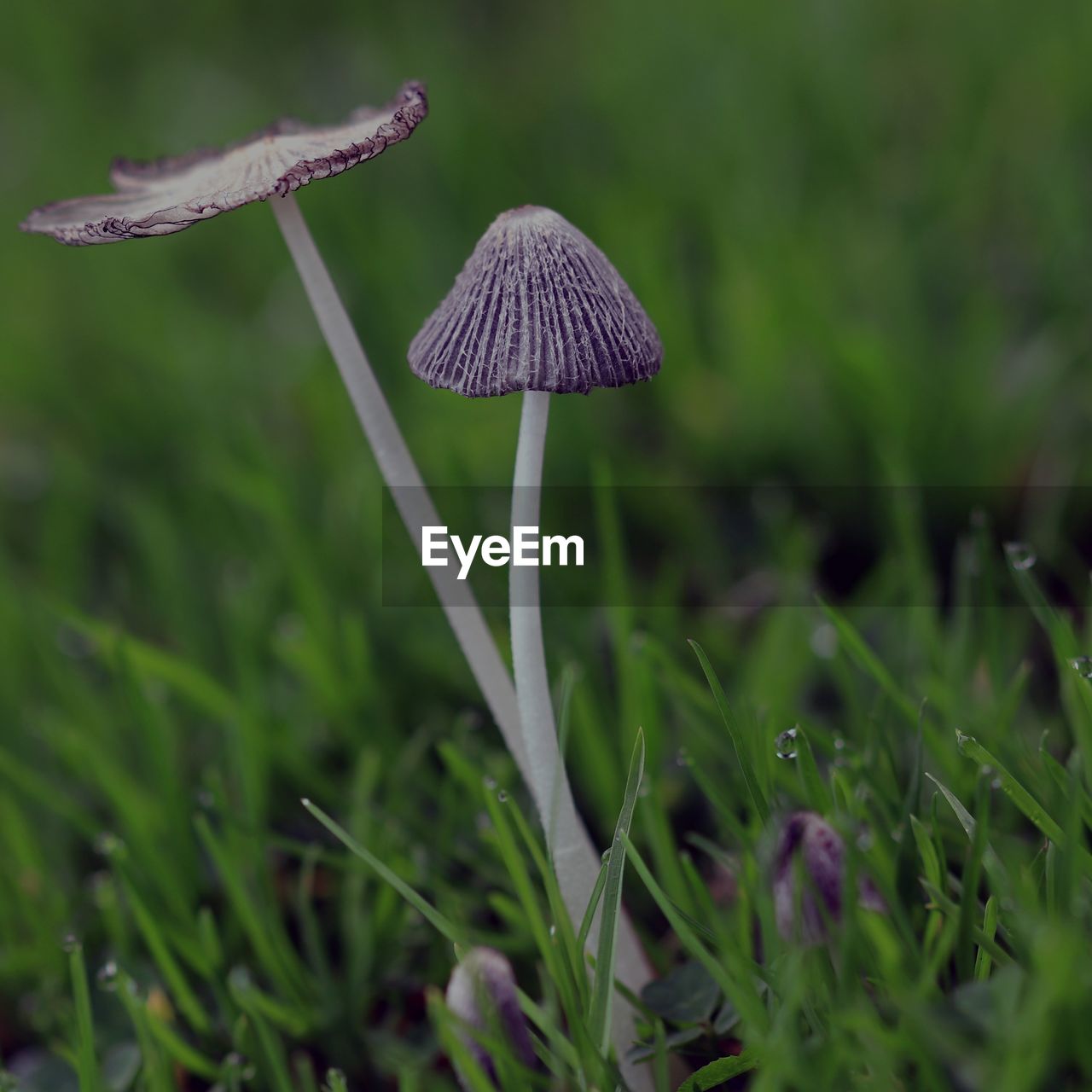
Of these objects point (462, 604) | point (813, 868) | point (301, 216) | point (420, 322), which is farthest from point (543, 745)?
point (420, 322)

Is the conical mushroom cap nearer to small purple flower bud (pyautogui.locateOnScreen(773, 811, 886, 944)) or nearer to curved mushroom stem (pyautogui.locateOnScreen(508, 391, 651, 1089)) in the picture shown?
curved mushroom stem (pyautogui.locateOnScreen(508, 391, 651, 1089))

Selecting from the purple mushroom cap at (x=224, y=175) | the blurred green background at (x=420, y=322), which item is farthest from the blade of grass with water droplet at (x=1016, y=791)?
the purple mushroom cap at (x=224, y=175)

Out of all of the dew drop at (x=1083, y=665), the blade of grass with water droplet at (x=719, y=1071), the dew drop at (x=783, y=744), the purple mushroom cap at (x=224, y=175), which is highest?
the purple mushroom cap at (x=224, y=175)

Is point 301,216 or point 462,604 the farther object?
point 462,604

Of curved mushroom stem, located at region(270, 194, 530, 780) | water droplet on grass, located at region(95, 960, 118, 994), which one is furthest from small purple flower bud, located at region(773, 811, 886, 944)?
Result: water droplet on grass, located at region(95, 960, 118, 994)

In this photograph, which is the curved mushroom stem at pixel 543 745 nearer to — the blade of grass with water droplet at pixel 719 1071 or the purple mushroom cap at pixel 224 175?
the blade of grass with water droplet at pixel 719 1071

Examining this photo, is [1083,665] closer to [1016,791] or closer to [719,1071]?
[1016,791]
